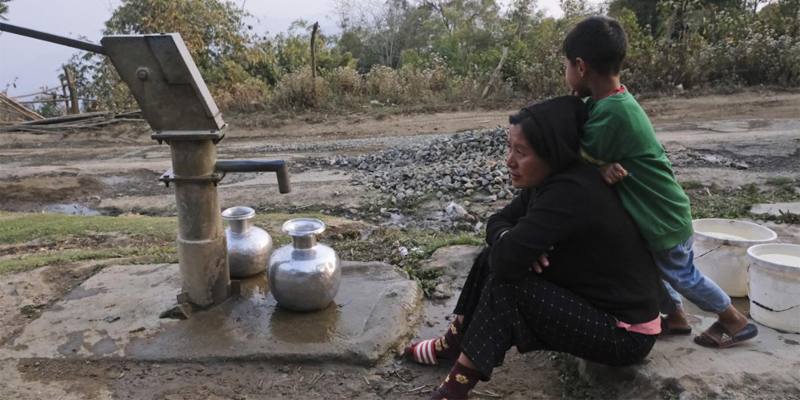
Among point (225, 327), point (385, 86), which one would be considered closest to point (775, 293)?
point (225, 327)

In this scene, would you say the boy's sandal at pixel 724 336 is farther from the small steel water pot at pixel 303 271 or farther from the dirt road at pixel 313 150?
the dirt road at pixel 313 150

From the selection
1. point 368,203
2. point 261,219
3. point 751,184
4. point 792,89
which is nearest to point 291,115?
point 368,203

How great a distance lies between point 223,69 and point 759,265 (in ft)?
45.2

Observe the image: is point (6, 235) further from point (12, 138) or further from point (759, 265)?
point (12, 138)

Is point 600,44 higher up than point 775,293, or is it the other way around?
point 600,44

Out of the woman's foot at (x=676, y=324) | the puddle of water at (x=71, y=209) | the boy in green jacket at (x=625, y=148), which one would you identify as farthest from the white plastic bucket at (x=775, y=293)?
the puddle of water at (x=71, y=209)

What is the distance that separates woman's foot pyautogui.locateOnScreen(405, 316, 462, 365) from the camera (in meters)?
2.45

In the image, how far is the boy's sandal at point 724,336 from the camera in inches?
90.8

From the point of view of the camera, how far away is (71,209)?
22.6 feet

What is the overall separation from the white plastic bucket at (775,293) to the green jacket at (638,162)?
1.76 feet

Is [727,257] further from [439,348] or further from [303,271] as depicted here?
[303,271]

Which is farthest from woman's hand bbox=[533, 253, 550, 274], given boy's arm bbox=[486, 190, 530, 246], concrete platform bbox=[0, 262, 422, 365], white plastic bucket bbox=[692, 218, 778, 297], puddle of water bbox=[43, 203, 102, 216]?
puddle of water bbox=[43, 203, 102, 216]

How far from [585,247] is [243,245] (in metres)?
1.82

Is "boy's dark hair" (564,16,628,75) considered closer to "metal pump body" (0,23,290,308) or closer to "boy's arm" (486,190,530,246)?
"boy's arm" (486,190,530,246)
